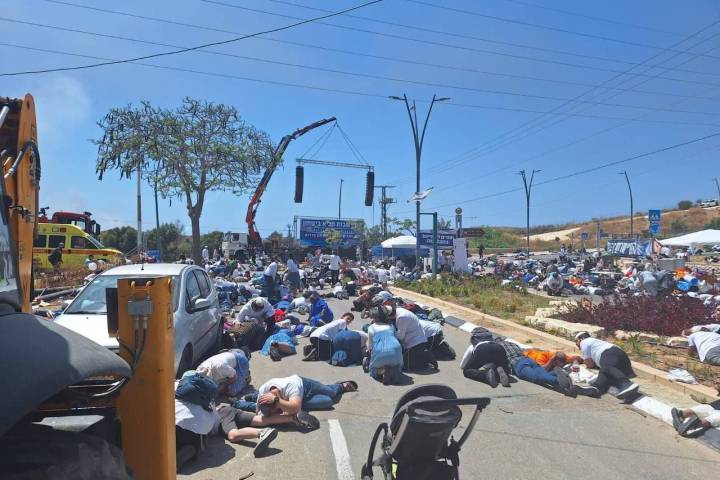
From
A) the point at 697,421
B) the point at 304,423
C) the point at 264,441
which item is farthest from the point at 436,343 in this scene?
the point at 264,441

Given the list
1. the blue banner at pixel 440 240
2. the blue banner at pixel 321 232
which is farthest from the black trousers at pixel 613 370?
the blue banner at pixel 321 232

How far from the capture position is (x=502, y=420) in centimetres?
592

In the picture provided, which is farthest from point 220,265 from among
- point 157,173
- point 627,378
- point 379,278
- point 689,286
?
point 627,378

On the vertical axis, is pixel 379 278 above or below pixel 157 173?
below

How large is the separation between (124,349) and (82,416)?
1.11 feet

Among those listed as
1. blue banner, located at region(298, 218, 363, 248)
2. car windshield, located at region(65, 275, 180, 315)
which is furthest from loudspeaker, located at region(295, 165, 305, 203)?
blue banner, located at region(298, 218, 363, 248)

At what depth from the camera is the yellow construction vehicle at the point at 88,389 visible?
5.69ft

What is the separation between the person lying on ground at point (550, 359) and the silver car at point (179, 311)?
4998mm

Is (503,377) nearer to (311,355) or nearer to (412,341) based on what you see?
(412,341)

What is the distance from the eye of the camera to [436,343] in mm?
9219

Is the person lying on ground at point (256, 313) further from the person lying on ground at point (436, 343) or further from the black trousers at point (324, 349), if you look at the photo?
the person lying on ground at point (436, 343)

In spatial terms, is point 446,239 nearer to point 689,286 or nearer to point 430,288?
point 430,288

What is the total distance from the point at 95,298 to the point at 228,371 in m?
2.14

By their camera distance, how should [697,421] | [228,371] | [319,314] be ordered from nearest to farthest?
[697,421] < [228,371] < [319,314]
